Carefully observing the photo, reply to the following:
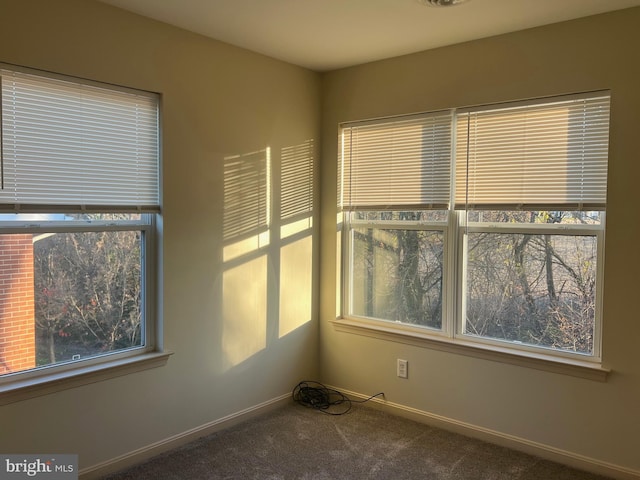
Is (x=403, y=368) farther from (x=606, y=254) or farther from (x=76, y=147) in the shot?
(x=76, y=147)

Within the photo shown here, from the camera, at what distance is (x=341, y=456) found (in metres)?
2.85

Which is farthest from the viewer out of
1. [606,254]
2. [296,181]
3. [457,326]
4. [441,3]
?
[296,181]

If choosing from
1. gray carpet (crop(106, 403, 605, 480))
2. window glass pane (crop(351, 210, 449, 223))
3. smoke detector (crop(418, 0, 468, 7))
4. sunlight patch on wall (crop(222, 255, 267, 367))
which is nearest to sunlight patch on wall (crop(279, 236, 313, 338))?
sunlight patch on wall (crop(222, 255, 267, 367))

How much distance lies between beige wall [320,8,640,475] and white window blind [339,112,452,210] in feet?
0.35

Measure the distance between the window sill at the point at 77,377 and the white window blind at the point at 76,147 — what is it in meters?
0.80

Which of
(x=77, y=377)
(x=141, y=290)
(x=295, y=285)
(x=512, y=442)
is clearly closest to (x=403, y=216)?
(x=295, y=285)

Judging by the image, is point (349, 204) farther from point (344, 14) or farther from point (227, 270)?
point (344, 14)

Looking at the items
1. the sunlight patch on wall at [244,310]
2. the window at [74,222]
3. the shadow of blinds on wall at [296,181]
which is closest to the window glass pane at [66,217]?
the window at [74,222]

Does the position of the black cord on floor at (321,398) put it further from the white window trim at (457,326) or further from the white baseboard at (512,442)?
the white window trim at (457,326)

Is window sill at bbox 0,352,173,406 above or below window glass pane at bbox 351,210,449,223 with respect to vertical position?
below

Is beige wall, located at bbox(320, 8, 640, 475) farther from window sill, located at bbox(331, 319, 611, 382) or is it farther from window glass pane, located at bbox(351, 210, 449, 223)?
window glass pane, located at bbox(351, 210, 449, 223)

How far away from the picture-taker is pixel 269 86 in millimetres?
3391

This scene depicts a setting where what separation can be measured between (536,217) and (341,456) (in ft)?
5.76

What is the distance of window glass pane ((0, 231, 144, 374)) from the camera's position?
92.2 inches
